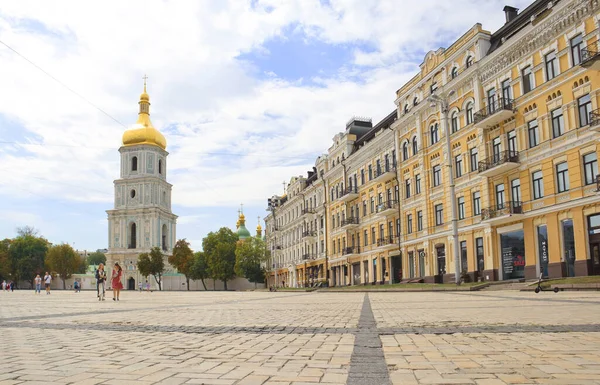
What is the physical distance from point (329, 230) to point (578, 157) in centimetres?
3668

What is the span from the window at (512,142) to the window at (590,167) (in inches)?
194

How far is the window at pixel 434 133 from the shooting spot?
3878 cm

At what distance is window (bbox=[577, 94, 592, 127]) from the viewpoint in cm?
2534

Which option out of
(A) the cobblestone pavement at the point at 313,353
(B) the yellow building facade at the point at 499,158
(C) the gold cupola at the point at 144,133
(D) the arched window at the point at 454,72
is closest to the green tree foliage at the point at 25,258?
(C) the gold cupola at the point at 144,133

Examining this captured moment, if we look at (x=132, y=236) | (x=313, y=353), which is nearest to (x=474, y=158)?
(x=313, y=353)

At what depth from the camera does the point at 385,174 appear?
45469 mm

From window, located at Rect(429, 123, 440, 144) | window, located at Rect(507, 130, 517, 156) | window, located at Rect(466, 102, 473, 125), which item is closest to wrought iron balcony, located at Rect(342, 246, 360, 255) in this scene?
window, located at Rect(429, 123, 440, 144)

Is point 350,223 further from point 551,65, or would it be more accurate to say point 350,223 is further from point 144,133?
point 144,133

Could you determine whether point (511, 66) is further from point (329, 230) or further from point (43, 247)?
point (43, 247)

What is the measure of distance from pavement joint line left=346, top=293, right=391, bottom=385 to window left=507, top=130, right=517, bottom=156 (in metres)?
26.2

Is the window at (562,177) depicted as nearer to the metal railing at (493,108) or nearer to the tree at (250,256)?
the metal railing at (493,108)

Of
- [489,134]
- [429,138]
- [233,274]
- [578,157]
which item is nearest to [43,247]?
[233,274]

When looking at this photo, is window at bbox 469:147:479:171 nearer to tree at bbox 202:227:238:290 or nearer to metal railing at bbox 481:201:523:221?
metal railing at bbox 481:201:523:221

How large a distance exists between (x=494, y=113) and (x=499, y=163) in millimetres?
2917
